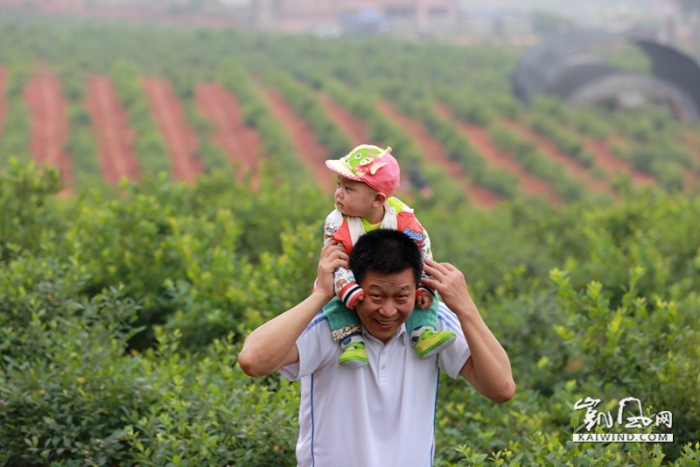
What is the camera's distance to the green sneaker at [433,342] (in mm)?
2301

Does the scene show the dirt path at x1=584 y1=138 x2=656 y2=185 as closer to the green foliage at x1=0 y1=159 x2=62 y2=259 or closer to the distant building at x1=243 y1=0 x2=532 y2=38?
the green foliage at x1=0 y1=159 x2=62 y2=259

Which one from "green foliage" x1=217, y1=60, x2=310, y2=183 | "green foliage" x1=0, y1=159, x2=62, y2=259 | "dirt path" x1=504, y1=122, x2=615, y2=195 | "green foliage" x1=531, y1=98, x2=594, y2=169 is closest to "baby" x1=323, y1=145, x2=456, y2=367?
"green foliage" x1=0, y1=159, x2=62, y2=259

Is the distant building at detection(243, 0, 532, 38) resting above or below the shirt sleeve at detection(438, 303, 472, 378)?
above

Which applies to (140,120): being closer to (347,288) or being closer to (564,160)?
(564,160)

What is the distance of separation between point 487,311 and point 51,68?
2694cm

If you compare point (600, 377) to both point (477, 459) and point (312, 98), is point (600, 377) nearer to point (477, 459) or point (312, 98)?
point (477, 459)

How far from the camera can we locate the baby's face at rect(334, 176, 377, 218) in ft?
8.20

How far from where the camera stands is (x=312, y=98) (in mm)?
27141

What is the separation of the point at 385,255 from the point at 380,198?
31 cm

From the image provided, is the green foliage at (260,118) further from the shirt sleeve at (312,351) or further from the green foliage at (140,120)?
the shirt sleeve at (312,351)

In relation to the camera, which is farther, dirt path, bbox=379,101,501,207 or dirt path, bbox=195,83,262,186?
dirt path, bbox=195,83,262,186

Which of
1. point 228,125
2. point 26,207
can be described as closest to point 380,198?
point 26,207

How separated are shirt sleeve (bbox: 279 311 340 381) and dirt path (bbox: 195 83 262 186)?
1768 cm

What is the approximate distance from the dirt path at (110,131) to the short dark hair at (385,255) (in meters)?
18.2
